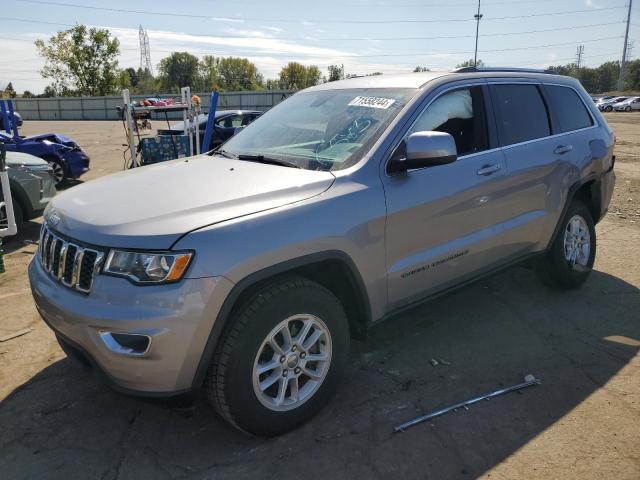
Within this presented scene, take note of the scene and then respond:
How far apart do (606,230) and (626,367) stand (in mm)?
3899

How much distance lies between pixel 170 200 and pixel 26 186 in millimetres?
4716

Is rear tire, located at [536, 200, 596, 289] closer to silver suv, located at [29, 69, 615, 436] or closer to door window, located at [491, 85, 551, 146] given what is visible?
silver suv, located at [29, 69, 615, 436]

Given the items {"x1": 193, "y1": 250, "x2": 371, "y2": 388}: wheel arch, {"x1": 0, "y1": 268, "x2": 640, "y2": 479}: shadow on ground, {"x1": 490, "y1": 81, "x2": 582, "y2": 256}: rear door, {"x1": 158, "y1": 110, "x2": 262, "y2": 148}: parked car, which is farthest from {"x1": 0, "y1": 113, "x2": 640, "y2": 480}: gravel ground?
{"x1": 158, "y1": 110, "x2": 262, "y2": 148}: parked car

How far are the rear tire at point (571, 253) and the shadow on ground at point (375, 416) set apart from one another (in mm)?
525

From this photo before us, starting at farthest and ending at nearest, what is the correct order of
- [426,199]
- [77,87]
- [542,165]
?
[77,87], [542,165], [426,199]

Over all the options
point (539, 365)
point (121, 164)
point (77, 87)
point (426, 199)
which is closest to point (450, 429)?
point (539, 365)

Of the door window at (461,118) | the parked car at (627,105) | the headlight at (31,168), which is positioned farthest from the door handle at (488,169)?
the parked car at (627,105)

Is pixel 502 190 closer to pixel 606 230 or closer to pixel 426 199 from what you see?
pixel 426 199

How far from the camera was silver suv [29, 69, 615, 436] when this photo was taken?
7.60ft

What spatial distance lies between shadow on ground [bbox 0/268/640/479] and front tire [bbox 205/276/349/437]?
0.60 ft

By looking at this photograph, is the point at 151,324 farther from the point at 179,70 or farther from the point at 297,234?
the point at 179,70

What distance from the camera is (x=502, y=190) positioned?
3650 millimetres

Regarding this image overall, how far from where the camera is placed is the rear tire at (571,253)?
4461 mm

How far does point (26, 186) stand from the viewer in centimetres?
639
